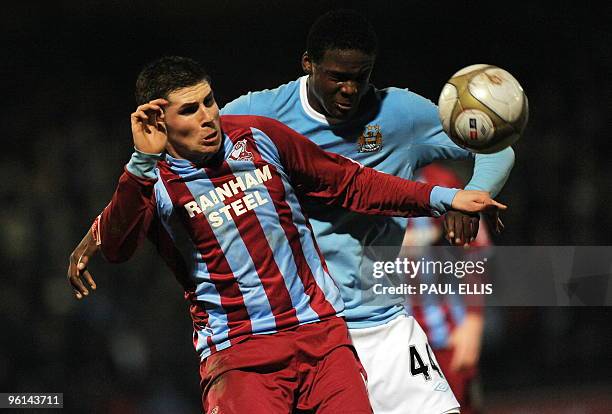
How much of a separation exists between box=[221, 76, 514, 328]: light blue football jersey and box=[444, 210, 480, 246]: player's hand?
38cm

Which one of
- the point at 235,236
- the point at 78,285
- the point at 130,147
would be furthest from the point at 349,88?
the point at 130,147

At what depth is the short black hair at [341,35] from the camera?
3.44 meters

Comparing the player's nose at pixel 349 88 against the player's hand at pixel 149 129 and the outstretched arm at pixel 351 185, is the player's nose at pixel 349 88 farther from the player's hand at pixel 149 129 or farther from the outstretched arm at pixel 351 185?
the player's hand at pixel 149 129

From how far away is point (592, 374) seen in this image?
4.86 meters

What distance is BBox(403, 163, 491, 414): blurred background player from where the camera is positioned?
483 centimetres

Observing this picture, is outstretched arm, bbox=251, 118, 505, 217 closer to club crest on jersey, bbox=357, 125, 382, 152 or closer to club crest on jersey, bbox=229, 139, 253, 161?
club crest on jersey, bbox=229, 139, 253, 161

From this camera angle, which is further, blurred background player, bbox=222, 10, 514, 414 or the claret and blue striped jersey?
blurred background player, bbox=222, 10, 514, 414

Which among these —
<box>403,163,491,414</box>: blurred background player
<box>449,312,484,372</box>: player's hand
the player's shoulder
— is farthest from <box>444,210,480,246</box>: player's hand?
<box>449,312,484,372</box>: player's hand

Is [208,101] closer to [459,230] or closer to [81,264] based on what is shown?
[81,264]

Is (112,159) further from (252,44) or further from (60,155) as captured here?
(252,44)

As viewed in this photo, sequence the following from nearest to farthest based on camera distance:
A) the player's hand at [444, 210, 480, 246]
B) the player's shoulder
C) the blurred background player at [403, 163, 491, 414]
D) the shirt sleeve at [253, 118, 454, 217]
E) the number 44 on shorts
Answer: the player's hand at [444, 210, 480, 246]
the shirt sleeve at [253, 118, 454, 217]
the number 44 on shorts
the player's shoulder
the blurred background player at [403, 163, 491, 414]

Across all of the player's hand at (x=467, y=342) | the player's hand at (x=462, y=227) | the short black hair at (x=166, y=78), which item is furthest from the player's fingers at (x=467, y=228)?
the player's hand at (x=467, y=342)

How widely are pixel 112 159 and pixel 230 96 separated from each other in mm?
649

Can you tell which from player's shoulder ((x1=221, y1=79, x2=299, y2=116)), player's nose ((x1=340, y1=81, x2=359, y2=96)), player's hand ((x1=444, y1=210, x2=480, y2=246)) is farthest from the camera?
player's shoulder ((x1=221, y1=79, x2=299, y2=116))
